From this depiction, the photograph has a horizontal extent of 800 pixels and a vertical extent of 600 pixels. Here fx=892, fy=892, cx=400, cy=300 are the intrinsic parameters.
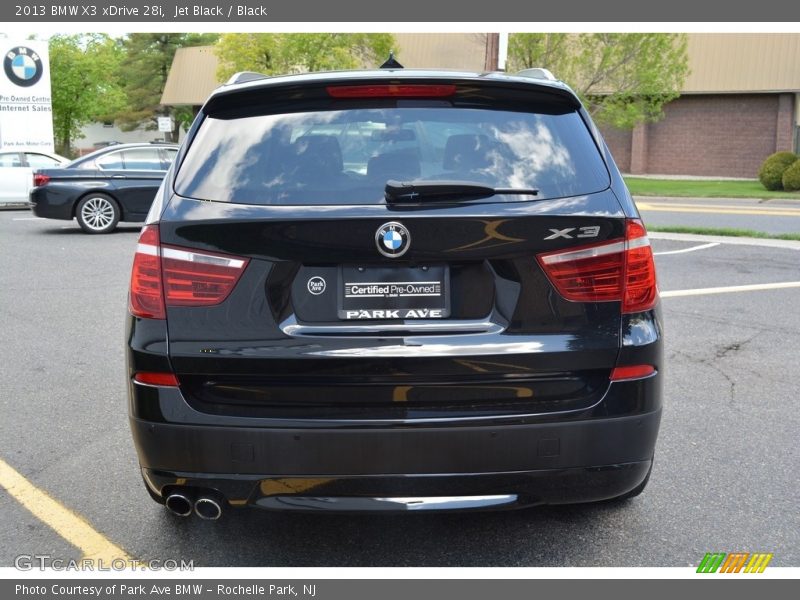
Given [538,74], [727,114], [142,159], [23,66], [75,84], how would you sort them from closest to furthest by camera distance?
[538,74]
[142,159]
[23,66]
[727,114]
[75,84]

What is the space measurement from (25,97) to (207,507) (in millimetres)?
26601

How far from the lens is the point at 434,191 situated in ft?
9.76

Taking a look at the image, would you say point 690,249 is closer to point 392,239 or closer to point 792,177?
point 392,239

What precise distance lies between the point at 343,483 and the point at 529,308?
0.85 metres

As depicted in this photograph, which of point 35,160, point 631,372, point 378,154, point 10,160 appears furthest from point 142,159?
point 631,372

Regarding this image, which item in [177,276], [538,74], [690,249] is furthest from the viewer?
[690,249]

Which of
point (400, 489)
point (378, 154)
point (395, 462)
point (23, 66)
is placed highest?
point (23, 66)

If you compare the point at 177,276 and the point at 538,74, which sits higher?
the point at 538,74

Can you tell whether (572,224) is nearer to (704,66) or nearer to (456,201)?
(456,201)

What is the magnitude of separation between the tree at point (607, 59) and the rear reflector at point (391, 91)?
2872cm

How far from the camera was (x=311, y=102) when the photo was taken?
3299 mm

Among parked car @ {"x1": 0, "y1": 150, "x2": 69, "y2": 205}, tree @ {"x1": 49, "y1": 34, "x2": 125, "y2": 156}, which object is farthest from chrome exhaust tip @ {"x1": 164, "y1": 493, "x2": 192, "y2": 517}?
tree @ {"x1": 49, "y1": 34, "x2": 125, "y2": 156}

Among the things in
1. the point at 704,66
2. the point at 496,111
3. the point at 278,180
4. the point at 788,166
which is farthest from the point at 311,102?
the point at 704,66

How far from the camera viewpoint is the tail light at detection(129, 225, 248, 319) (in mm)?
2967
